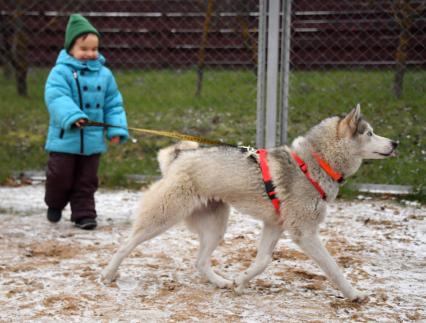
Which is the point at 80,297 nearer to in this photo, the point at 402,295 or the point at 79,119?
the point at 79,119

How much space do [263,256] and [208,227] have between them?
390 mm

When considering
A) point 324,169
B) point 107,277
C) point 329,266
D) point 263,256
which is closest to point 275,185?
point 324,169

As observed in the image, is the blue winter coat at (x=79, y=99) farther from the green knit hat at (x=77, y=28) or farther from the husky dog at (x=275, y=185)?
the husky dog at (x=275, y=185)

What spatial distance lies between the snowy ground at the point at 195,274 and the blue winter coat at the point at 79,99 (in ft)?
2.22

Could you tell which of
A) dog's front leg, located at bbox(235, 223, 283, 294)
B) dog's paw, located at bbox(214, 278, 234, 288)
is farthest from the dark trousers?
dog's front leg, located at bbox(235, 223, 283, 294)

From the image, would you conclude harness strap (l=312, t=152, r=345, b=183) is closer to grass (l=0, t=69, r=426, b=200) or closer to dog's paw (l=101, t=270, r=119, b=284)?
dog's paw (l=101, t=270, r=119, b=284)

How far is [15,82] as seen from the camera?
8.14m

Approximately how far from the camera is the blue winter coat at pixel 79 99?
185 inches

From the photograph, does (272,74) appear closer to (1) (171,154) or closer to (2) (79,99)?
(2) (79,99)

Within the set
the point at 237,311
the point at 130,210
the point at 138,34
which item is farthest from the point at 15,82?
the point at 237,311

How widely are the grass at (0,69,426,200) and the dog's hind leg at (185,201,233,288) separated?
2.73 meters

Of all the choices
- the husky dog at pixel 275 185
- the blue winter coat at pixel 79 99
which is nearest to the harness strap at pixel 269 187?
the husky dog at pixel 275 185

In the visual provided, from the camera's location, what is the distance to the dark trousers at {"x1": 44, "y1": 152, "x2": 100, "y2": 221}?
4887 mm

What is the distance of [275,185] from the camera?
11.5ft
